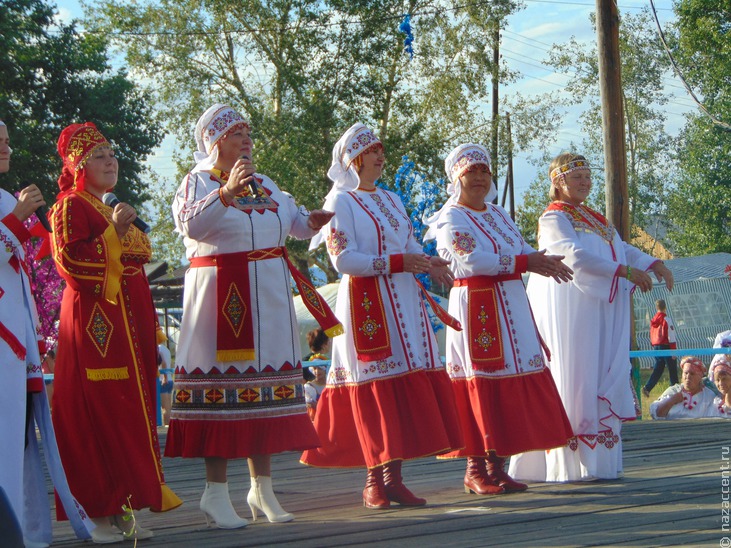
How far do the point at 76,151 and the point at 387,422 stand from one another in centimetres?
190

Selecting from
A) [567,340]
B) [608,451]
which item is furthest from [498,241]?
[608,451]

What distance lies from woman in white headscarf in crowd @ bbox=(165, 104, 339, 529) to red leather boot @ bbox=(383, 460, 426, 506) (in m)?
0.57

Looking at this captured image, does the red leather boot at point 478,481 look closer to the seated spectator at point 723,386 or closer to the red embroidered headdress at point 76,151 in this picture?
the red embroidered headdress at point 76,151

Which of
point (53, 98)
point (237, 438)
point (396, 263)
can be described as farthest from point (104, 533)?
point (53, 98)

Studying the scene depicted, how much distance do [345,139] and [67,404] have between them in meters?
1.97

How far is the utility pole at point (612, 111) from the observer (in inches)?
431

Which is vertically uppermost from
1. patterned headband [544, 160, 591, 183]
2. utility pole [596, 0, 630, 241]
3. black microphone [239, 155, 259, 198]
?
utility pole [596, 0, 630, 241]

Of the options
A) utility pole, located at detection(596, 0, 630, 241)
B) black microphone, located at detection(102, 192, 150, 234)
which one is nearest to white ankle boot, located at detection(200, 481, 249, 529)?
black microphone, located at detection(102, 192, 150, 234)

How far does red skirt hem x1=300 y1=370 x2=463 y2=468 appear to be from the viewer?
525 centimetres

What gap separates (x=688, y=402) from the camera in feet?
34.6

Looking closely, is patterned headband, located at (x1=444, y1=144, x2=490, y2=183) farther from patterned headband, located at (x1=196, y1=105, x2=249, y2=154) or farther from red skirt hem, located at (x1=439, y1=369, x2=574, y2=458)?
patterned headband, located at (x1=196, y1=105, x2=249, y2=154)

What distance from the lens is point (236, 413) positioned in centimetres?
481

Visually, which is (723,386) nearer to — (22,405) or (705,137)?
(22,405)

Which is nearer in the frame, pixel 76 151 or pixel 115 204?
pixel 115 204
